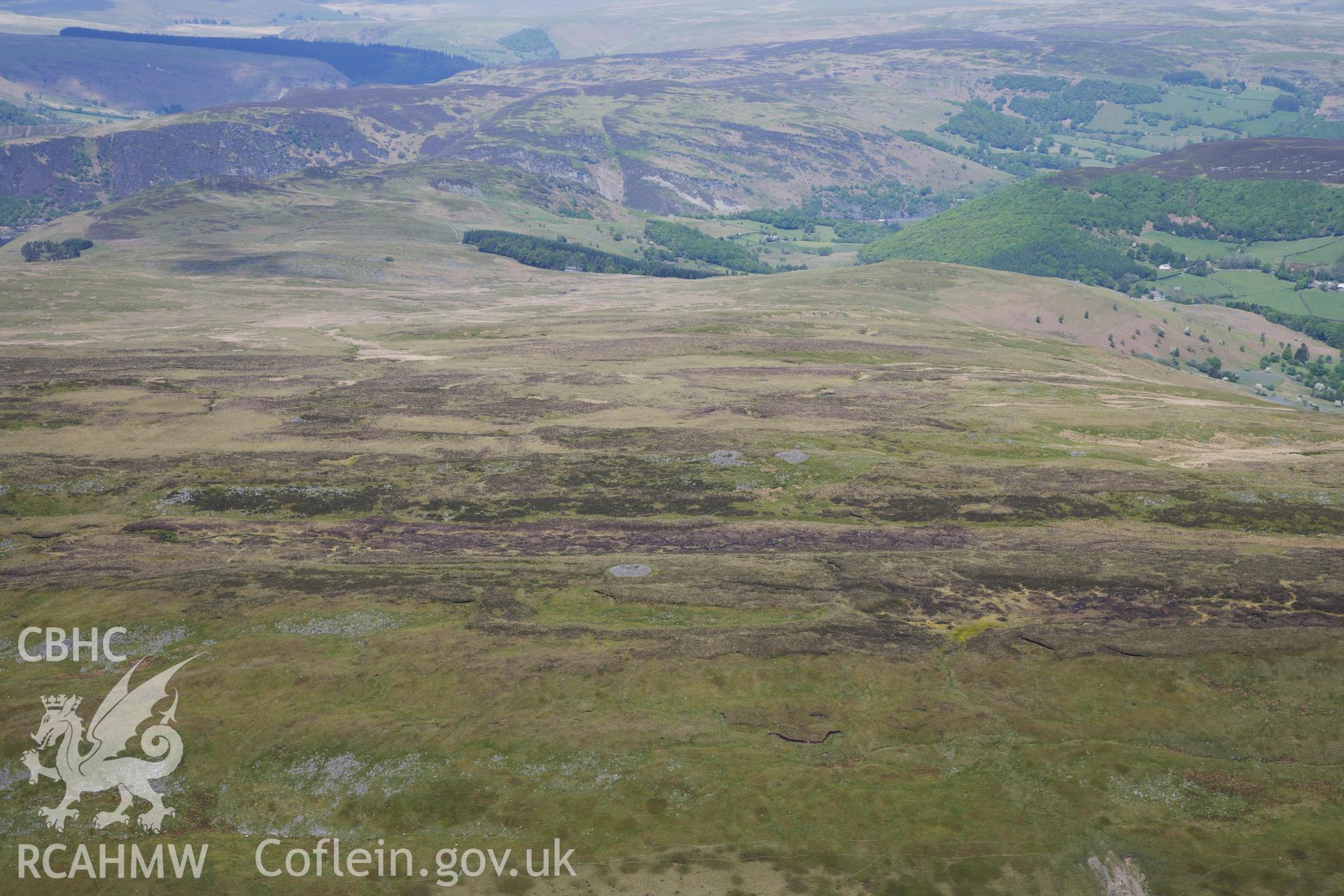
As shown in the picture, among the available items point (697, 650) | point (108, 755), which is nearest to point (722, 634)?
point (697, 650)

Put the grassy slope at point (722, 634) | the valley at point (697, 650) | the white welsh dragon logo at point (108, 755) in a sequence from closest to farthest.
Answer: the valley at point (697, 650), the grassy slope at point (722, 634), the white welsh dragon logo at point (108, 755)

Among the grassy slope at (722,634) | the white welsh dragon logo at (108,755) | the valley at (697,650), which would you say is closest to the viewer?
the valley at (697,650)

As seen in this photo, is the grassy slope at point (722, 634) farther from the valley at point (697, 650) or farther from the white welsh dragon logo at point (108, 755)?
the white welsh dragon logo at point (108, 755)

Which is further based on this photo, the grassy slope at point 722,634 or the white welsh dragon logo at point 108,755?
the white welsh dragon logo at point 108,755

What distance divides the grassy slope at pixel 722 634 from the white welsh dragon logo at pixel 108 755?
1285mm

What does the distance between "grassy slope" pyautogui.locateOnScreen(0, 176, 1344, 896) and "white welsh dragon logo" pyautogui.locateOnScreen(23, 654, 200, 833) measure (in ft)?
4.22

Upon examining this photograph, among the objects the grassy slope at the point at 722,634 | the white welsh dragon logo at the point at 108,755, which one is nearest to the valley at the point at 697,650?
the grassy slope at the point at 722,634

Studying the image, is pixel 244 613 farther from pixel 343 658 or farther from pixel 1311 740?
pixel 1311 740

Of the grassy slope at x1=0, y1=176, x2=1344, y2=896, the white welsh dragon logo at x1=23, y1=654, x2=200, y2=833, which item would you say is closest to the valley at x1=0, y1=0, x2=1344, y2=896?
the grassy slope at x1=0, y1=176, x2=1344, y2=896

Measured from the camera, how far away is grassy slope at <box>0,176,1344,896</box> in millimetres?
54406

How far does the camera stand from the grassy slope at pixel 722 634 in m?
54.4

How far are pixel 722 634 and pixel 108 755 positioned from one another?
1812 inches

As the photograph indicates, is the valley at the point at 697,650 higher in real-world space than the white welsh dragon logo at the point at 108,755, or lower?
lower

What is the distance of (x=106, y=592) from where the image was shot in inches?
3248
